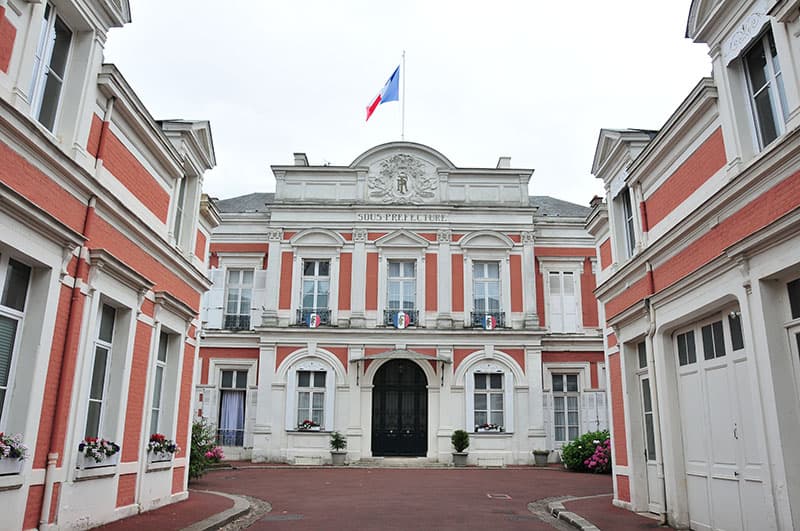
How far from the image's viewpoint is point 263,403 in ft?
69.6

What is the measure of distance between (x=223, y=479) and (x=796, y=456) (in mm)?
12748

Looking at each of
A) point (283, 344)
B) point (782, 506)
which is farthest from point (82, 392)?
point (283, 344)

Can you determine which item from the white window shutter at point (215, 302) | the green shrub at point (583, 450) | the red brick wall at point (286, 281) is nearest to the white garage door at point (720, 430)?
the green shrub at point (583, 450)

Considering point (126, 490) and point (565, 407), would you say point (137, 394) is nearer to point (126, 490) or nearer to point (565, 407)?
point (126, 490)

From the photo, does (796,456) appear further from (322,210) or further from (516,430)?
(322,210)

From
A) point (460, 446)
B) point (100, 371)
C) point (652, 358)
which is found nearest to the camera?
point (100, 371)

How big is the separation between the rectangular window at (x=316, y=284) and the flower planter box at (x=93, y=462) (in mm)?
13631

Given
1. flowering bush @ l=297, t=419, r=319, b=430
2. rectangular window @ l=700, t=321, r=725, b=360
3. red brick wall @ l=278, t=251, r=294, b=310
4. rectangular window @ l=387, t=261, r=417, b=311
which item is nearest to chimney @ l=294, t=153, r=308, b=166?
red brick wall @ l=278, t=251, r=294, b=310

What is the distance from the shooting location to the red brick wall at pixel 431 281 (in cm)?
2184

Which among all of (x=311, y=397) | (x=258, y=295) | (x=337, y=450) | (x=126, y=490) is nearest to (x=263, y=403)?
(x=311, y=397)

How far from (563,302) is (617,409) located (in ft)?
39.3

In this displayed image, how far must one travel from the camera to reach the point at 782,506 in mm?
6129

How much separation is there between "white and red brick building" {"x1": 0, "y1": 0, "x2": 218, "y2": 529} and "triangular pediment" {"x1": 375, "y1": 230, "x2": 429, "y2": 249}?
11817mm

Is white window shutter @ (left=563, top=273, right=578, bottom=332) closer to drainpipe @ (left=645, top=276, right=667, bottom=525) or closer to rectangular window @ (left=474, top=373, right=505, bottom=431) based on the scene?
rectangular window @ (left=474, top=373, right=505, bottom=431)
